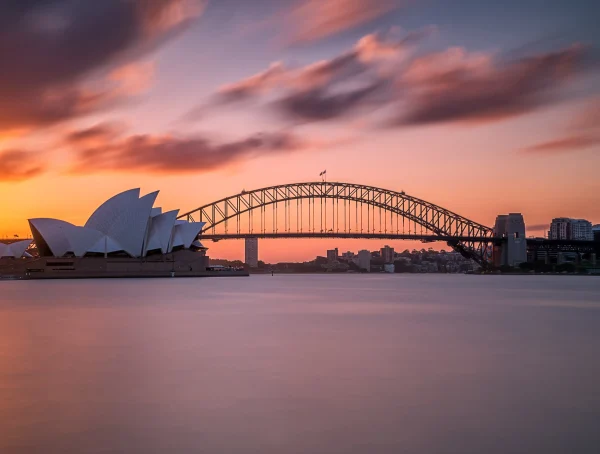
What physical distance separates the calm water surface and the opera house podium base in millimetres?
54726

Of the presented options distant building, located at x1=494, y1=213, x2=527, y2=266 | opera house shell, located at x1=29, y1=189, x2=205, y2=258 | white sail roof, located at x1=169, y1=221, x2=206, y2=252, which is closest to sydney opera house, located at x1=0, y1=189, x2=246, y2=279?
opera house shell, located at x1=29, y1=189, x2=205, y2=258

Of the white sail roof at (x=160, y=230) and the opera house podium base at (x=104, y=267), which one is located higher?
the white sail roof at (x=160, y=230)

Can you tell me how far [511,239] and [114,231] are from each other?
57.6 meters

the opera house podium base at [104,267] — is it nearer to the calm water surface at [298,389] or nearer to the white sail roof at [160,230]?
the white sail roof at [160,230]

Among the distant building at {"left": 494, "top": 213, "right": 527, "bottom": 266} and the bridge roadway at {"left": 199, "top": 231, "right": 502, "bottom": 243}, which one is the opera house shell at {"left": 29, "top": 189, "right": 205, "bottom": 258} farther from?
the distant building at {"left": 494, "top": 213, "right": 527, "bottom": 266}

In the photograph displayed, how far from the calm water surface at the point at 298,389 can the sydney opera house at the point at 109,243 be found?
1965 inches

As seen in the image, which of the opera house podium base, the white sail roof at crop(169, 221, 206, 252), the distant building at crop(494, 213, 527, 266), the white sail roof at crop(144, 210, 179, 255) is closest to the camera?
the opera house podium base

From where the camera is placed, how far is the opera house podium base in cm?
7175

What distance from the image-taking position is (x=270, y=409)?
8.68m

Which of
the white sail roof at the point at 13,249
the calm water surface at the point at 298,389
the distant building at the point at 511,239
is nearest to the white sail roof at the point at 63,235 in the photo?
the white sail roof at the point at 13,249

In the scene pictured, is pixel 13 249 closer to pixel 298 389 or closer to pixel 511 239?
pixel 511 239

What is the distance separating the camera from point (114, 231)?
70.2 meters

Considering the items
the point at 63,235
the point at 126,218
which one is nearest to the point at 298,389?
the point at 126,218

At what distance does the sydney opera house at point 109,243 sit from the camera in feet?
226
